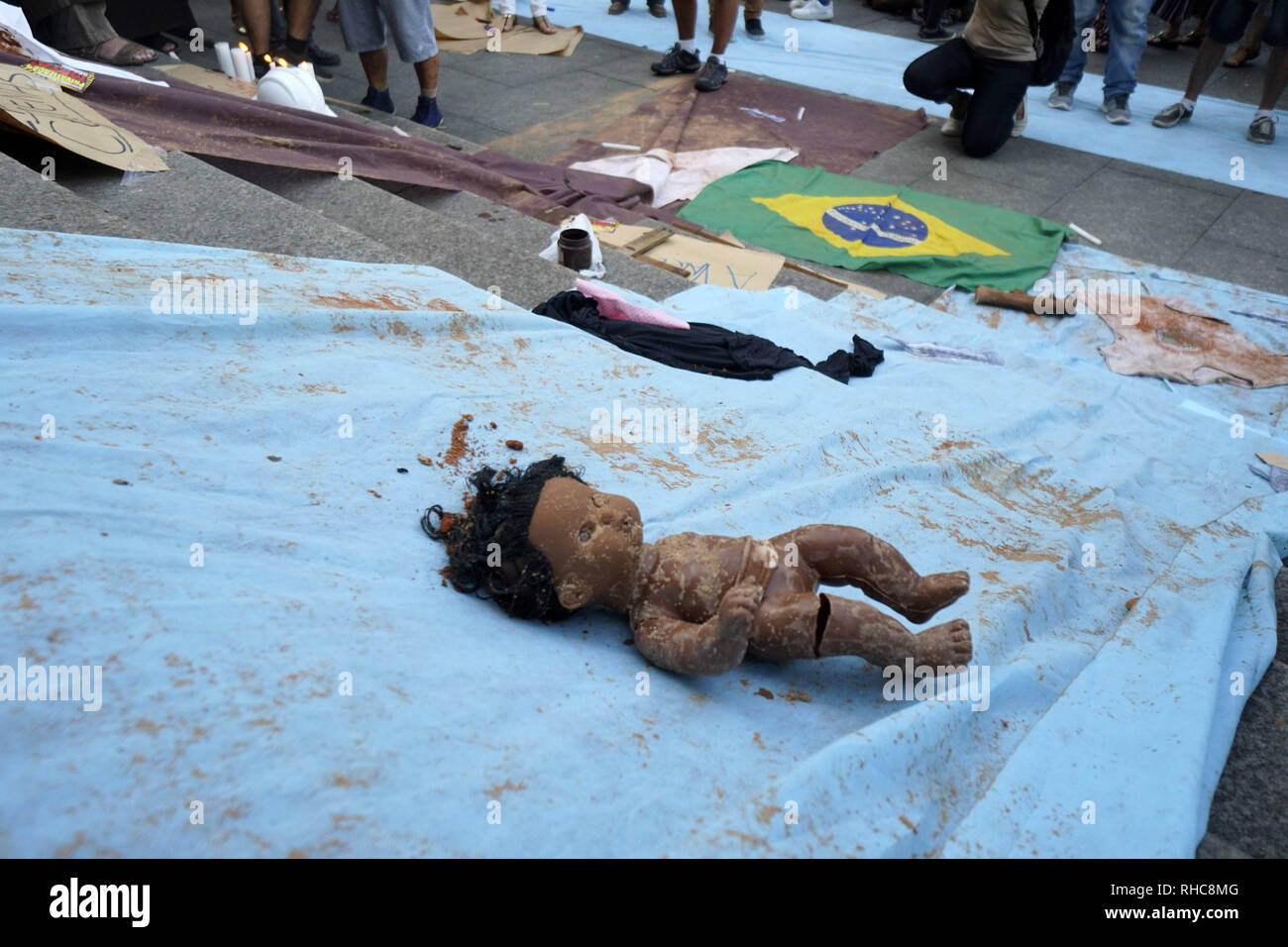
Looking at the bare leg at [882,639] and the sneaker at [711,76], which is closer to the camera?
the bare leg at [882,639]

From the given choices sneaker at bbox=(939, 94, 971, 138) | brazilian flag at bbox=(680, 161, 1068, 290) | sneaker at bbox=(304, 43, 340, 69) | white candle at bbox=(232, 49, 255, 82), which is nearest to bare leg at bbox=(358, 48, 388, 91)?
white candle at bbox=(232, 49, 255, 82)

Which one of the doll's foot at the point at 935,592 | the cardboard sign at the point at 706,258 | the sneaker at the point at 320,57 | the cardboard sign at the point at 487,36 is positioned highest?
the cardboard sign at the point at 487,36

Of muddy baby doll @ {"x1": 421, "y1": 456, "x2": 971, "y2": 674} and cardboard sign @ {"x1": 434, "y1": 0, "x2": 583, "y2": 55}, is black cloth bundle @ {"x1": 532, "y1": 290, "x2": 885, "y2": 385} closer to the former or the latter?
muddy baby doll @ {"x1": 421, "y1": 456, "x2": 971, "y2": 674}

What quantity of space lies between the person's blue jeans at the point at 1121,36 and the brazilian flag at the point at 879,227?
2.30 m

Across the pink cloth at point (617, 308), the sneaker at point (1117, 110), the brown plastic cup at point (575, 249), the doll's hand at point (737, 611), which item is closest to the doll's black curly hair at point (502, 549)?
the doll's hand at point (737, 611)

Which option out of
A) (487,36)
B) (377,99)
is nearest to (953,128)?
(377,99)

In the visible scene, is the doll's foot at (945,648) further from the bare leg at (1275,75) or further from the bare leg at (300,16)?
the bare leg at (1275,75)

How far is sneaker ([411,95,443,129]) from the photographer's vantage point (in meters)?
6.26

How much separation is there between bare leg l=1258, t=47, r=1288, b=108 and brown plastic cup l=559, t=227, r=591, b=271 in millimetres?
5484

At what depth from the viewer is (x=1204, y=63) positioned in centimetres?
659

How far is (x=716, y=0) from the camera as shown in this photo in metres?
7.43

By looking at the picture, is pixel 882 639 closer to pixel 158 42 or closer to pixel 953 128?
pixel 953 128

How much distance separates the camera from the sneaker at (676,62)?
755cm

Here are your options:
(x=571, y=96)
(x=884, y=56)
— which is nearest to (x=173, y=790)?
(x=571, y=96)
